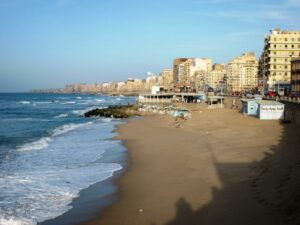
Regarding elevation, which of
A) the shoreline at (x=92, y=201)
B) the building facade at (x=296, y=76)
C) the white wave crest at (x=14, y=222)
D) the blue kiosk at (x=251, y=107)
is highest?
the building facade at (x=296, y=76)

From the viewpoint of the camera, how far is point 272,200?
39.3 feet

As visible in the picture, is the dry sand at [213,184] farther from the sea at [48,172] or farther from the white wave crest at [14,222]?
the white wave crest at [14,222]

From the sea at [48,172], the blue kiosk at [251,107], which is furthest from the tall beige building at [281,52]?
the sea at [48,172]

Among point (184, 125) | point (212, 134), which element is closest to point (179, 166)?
point (212, 134)

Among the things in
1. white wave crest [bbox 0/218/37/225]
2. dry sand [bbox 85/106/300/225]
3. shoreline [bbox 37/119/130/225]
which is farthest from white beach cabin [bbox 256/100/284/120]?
white wave crest [bbox 0/218/37/225]

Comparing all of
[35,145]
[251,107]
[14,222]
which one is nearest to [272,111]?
[251,107]

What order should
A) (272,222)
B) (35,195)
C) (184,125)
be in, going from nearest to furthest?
(272,222)
(35,195)
(184,125)

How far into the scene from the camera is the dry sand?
1151 cm

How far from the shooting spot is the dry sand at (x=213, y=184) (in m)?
11.5

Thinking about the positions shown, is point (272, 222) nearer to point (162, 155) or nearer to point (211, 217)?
point (211, 217)

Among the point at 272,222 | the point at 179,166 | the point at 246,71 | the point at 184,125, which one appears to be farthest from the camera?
the point at 246,71

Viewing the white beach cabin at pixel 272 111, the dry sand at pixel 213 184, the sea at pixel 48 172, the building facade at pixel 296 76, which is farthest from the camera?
the building facade at pixel 296 76

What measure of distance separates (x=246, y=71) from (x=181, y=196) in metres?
128

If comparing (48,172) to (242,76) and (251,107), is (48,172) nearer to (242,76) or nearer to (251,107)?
(251,107)
